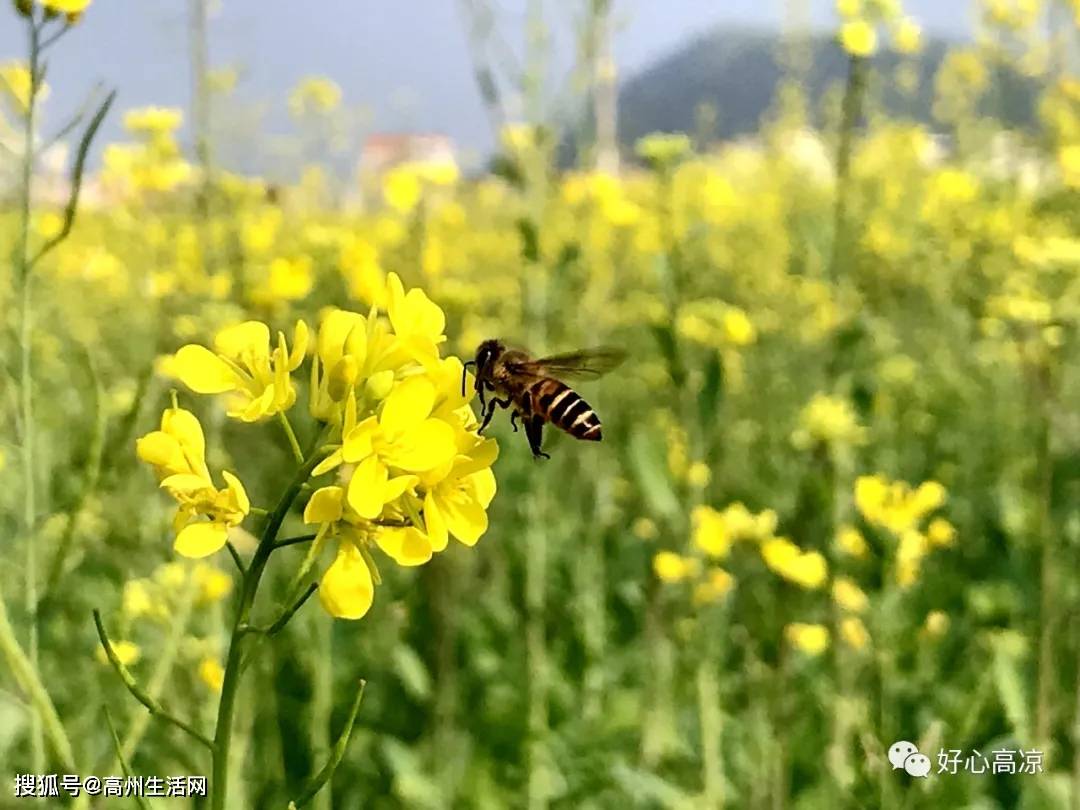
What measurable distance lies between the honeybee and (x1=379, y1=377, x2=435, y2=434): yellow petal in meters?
0.40

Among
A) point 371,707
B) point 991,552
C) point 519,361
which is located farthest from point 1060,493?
point 519,361

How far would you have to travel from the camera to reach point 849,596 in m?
1.19

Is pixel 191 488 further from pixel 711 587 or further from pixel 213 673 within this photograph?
pixel 711 587

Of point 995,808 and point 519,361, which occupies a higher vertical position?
point 519,361

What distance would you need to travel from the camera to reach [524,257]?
1.28 meters

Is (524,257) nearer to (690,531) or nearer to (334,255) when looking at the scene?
(690,531)

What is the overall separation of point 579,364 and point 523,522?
1.07 m

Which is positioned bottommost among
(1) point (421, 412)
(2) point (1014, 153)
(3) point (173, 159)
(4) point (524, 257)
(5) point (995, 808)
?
(5) point (995, 808)

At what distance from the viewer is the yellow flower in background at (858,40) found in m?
1.22

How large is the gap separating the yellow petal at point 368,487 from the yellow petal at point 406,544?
0.02m

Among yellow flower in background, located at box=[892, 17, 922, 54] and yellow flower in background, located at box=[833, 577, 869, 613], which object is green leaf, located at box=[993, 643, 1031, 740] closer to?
yellow flower in background, located at box=[833, 577, 869, 613]

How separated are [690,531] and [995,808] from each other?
425 millimetres

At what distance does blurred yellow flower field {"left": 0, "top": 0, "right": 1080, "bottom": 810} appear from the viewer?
0.44 meters

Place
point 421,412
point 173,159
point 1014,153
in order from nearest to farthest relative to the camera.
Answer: point 421,412
point 173,159
point 1014,153
